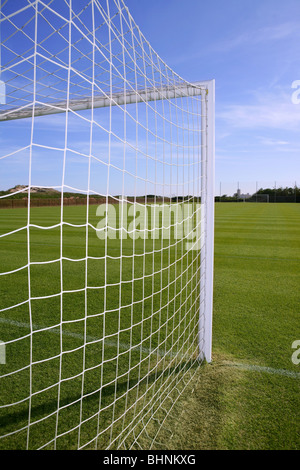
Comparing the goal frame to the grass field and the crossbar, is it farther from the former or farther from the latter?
the grass field

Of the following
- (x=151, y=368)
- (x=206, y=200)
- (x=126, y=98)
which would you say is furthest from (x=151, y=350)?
(x=126, y=98)

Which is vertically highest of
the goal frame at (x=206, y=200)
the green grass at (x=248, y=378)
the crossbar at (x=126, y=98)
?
the crossbar at (x=126, y=98)

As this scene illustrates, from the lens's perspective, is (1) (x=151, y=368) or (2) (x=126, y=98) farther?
(2) (x=126, y=98)

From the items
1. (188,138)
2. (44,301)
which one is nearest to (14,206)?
(44,301)

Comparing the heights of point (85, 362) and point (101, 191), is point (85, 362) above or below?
below

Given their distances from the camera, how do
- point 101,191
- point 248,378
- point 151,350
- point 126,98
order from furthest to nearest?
point 126,98 < point 151,350 < point 248,378 < point 101,191

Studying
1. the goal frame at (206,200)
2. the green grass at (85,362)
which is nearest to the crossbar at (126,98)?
the goal frame at (206,200)

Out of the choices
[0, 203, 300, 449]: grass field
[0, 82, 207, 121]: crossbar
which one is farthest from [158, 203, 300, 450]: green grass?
[0, 82, 207, 121]: crossbar

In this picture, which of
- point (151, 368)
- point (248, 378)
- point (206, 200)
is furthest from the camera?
point (206, 200)

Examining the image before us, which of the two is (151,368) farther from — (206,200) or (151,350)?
(206,200)

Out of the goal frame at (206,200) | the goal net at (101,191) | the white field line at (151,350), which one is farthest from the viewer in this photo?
the goal frame at (206,200)

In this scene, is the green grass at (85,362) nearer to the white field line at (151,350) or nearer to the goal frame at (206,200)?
the white field line at (151,350)

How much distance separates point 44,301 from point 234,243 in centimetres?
512

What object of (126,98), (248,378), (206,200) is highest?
(126,98)
